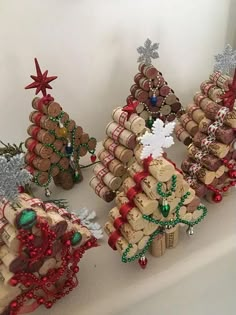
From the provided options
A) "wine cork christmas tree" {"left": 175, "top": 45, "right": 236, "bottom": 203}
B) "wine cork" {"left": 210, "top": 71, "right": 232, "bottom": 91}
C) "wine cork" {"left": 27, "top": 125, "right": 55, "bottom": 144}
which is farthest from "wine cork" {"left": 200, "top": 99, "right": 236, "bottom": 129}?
"wine cork" {"left": 27, "top": 125, "right": 55, "bottom": 144}

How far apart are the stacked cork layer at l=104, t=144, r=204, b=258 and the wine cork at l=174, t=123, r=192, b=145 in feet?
0.80

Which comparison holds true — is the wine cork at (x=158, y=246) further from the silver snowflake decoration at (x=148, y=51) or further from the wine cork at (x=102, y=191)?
the silver snowflake decoration at (x=148, y=51)

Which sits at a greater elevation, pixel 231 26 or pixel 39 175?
pixel 231 26

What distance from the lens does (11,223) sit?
23.7 inches

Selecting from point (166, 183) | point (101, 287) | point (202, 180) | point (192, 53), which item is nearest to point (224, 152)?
point (202, 180)

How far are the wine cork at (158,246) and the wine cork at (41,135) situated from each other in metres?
0.28

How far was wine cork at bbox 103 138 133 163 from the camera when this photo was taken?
0.81m

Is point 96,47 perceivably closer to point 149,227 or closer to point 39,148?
point 39,148

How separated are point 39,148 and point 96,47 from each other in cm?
30

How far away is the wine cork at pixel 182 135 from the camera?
3.18ft

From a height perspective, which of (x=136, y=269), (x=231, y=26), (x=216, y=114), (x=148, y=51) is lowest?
(x=136, y=269)

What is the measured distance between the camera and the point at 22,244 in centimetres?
61

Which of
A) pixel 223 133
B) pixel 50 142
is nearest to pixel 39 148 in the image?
pixel 50 142

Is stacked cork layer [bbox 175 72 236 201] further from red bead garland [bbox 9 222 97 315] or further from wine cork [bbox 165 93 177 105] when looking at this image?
red bead garland [bbox 9 222 97 315]
